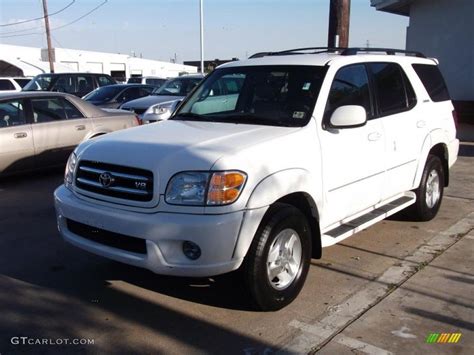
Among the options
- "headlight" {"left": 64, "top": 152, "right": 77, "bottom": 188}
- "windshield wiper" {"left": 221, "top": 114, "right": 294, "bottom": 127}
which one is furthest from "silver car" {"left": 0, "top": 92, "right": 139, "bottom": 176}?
"windshield wiper" {"left": 221, "top": 114, "right": 294, "bottom": 127}

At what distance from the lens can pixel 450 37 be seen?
1303 centimetres

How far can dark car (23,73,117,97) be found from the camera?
654 inches

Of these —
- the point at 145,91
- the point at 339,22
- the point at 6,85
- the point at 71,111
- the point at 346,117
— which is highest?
the point at 339,22

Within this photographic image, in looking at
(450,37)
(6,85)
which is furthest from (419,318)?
(6,85)

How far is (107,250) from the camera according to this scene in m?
3.87

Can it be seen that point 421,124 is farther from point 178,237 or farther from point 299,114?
point 178,237

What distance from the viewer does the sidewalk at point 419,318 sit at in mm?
3457

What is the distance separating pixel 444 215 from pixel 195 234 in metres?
4.31

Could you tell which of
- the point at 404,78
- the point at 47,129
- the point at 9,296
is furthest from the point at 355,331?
the point at 47,129

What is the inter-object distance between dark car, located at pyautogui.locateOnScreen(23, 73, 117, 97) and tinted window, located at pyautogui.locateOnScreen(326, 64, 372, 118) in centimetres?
1331

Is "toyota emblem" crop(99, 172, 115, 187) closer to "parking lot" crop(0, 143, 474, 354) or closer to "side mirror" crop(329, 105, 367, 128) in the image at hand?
"parking lot" crop(0, 143, 474, 354)

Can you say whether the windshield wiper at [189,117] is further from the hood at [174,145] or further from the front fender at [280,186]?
the front fender at [280,186]

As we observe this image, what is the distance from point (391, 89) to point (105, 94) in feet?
36.0

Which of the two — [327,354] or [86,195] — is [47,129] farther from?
[327,354]
